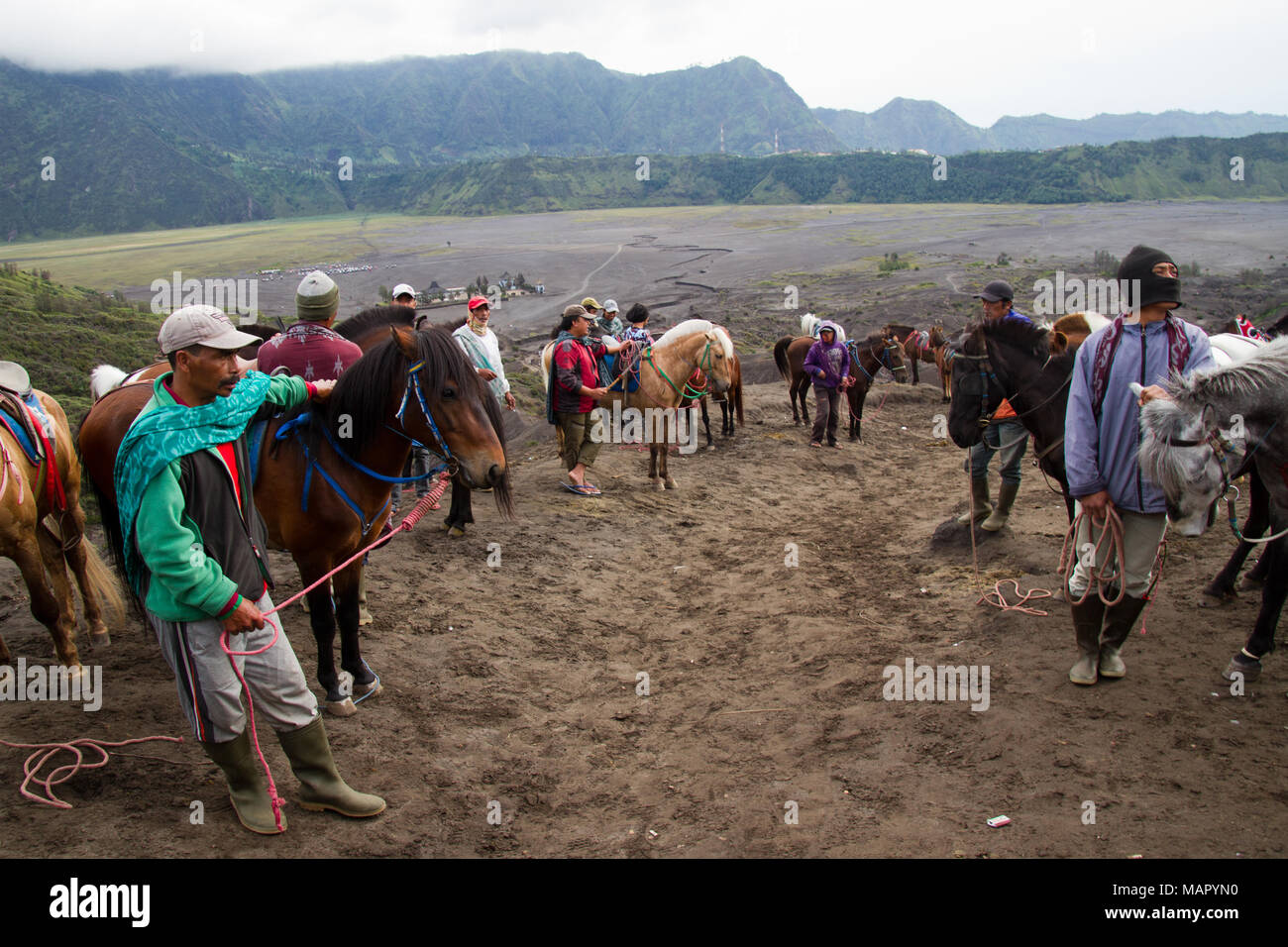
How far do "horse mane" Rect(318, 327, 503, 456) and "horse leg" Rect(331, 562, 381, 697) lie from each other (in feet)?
2.47

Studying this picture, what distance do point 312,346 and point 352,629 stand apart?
1.88m

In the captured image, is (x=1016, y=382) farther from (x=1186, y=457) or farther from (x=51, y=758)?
(x=51, y=758)

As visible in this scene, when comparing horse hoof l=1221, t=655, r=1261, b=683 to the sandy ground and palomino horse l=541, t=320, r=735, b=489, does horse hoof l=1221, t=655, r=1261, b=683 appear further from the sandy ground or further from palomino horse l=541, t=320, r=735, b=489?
palomino horse l=541, t=320, r=735, b=489

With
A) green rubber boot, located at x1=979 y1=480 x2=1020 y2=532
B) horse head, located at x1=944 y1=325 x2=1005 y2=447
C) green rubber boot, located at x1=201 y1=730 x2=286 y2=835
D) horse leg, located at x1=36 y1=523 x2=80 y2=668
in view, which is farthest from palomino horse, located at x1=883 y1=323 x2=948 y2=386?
green rubber boot, located at x1=201 y1=730 x2=286 y2=835

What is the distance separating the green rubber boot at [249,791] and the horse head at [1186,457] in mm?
4344

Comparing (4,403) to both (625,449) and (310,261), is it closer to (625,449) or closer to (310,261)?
(625,449)

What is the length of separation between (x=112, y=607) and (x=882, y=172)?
119 m

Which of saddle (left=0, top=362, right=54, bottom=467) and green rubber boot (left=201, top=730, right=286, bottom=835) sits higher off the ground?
saddle (left=0, top=362, right=54, bottom=467)

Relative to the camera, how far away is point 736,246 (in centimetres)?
6562

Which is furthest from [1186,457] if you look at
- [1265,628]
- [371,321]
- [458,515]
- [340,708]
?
[458,515]

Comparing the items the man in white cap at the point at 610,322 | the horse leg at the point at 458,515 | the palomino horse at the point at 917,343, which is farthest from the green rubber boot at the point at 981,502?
the palomino horse at the point at 917,343

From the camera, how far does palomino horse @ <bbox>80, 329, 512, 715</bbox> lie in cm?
422

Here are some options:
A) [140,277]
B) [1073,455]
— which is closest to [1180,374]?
[1073,455]

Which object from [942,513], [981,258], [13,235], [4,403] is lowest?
[942,513]
